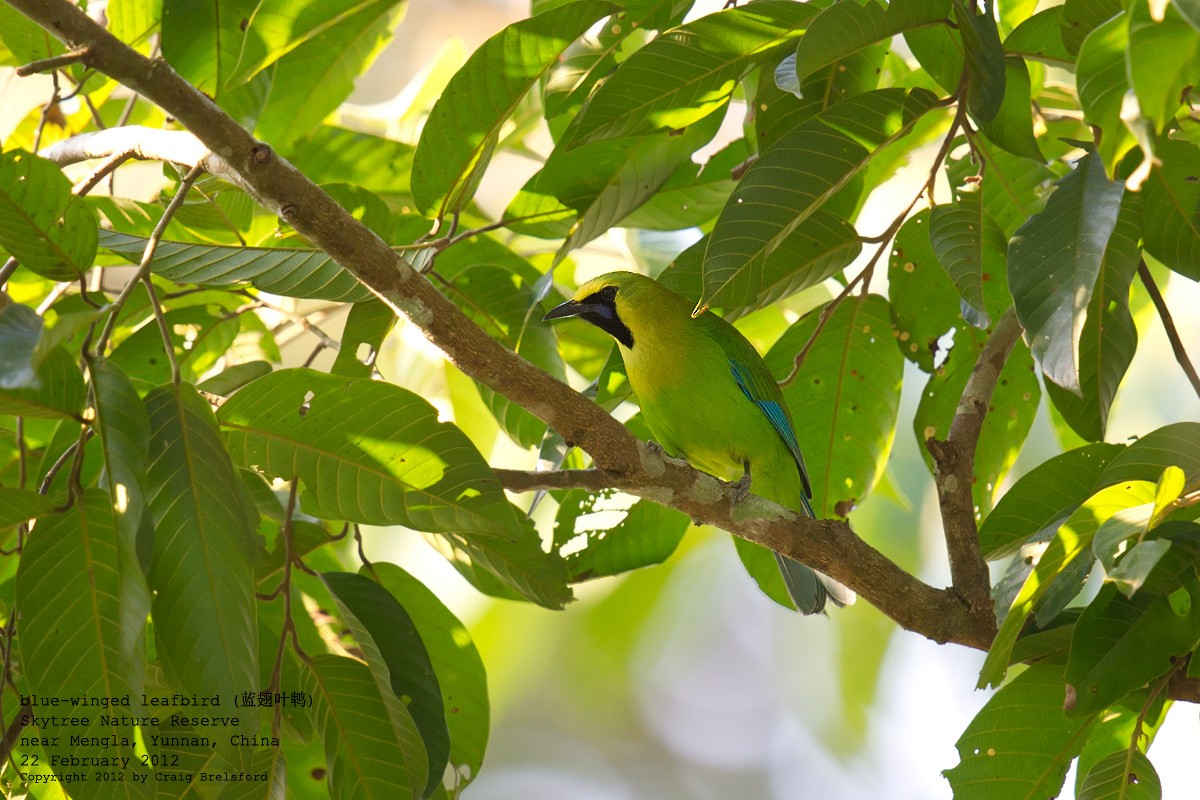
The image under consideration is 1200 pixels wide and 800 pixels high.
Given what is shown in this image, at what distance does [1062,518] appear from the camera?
2.06m

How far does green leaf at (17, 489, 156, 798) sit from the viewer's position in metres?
1.71

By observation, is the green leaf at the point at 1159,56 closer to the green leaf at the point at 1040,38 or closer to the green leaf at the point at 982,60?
the green leaf at the point at 982,60

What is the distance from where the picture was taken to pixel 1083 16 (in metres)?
1.89

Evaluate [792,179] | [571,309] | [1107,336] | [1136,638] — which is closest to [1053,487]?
[1107,336]

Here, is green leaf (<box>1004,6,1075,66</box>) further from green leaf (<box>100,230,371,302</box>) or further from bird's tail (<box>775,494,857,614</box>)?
green leaf (<box>100,230,371,302</box>)

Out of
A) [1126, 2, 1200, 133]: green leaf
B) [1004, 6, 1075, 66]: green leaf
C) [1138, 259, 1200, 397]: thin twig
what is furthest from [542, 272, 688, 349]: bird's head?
[1126, 2, 1200, 133]: green leaf

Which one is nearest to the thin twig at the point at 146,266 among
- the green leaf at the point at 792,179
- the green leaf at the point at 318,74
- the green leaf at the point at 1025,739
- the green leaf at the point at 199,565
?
the green leaf at the point at 199,565

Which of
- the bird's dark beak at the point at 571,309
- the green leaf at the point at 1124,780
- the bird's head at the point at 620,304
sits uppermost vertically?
the bird's head at the point at 620,304

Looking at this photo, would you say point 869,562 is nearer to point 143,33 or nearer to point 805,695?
point 143,33

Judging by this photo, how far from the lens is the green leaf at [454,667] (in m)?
2.57

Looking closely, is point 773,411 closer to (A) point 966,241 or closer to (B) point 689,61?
(A) point 966,241

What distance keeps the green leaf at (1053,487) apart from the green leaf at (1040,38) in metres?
0.80

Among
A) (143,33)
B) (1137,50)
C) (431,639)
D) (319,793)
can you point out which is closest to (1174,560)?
(1137,50)

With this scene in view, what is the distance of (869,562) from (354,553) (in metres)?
3.34
